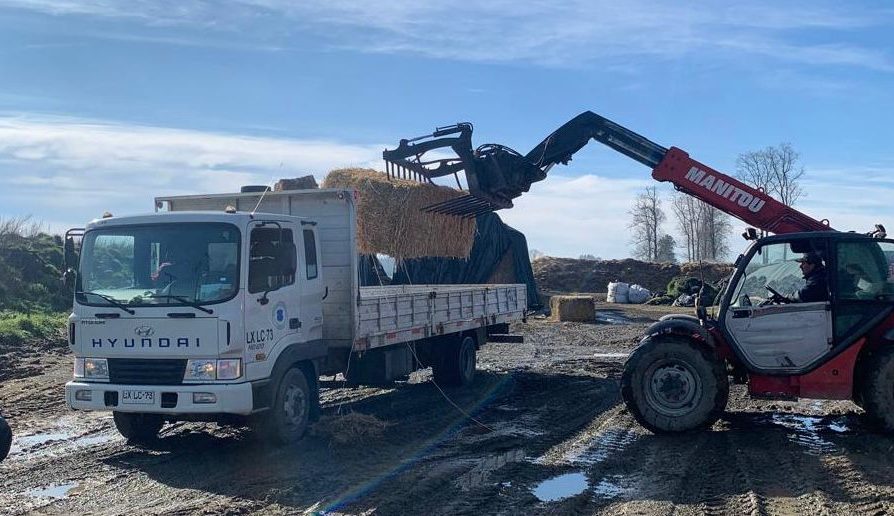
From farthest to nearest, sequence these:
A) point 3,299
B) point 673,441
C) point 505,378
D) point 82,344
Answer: point 3,299, point 505,378, point 673,441, point 82,344

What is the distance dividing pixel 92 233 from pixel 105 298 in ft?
2.55

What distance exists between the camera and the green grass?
61.4 feet

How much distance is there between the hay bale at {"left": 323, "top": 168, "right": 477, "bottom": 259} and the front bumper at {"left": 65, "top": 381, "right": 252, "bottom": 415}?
4907mm

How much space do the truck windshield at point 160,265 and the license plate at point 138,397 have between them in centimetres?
87

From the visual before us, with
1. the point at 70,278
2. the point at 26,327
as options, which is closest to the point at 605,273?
the point at 26,327

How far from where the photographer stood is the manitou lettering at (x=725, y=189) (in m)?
11.0

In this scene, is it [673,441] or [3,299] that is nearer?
[673,441]

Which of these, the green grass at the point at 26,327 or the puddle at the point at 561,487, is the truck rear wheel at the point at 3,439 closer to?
the puddle at the point at 561,487

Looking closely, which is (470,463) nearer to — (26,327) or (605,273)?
(26,327)

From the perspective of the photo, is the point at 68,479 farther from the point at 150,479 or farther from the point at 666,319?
the point at 666,319

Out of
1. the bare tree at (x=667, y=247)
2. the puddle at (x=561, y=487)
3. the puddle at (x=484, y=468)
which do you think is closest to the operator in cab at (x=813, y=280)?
the puddle at (x=561, y=487)

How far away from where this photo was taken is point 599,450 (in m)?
9.10

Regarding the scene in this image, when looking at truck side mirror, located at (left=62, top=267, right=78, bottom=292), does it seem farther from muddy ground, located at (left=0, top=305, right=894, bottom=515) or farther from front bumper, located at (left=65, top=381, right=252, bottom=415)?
muddy ground, located at (left=0, top=305, right=894, bottom=515)

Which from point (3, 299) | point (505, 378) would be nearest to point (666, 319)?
point (505, 378)
